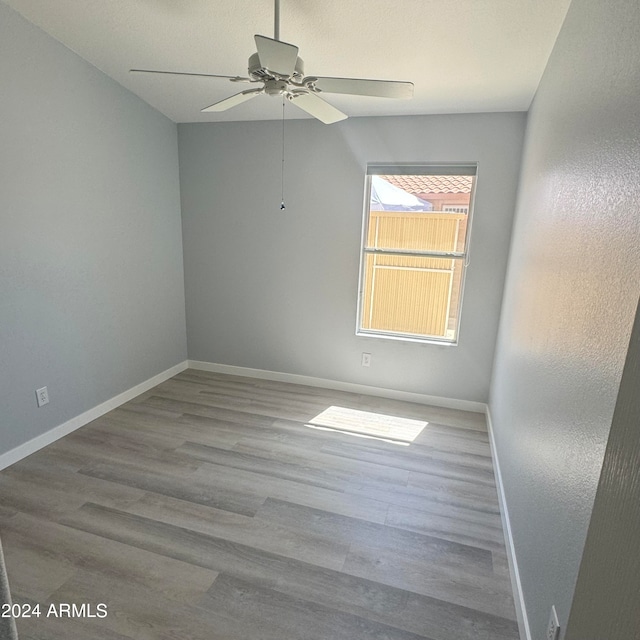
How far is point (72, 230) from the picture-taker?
259 cm

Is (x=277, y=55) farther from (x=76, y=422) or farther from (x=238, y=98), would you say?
(x=76, y=422)

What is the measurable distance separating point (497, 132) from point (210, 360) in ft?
10.9

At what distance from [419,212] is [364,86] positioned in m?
1.59

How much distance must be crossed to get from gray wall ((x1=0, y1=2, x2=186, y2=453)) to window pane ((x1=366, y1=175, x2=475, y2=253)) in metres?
1.94

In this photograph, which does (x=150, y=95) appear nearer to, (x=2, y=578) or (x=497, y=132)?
(x=497, y=132)

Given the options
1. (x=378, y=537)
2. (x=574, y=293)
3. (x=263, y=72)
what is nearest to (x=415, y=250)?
(x=263, y=72)

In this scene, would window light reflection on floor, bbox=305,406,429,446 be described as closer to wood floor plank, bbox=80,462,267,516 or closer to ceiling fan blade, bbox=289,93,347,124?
wood floor plank, bbox=80,462,267,516

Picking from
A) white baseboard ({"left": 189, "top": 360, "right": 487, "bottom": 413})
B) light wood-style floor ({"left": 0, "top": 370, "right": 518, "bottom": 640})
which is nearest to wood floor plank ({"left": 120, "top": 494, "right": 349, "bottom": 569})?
light wood-style floor ({"left": 0, "top": 370, "right": 518, "bottom": 640})

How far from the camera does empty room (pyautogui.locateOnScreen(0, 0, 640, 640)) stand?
3.71 feet

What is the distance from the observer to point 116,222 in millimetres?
2953

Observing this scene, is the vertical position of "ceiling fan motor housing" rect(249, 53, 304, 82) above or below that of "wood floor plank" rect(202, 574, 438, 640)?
above

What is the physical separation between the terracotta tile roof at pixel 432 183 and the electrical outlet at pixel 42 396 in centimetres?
300

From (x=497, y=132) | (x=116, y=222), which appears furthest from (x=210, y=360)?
(x=497, y=132)

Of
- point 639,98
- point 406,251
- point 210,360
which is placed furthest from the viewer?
point 210,360
